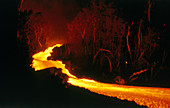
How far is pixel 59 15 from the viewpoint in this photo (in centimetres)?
1593

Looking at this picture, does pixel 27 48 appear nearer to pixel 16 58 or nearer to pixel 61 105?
pixel 16 58

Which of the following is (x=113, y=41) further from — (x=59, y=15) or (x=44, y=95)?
(x=44, y=95)

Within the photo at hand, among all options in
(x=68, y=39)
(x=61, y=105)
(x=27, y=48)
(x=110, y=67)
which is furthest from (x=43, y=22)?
(x=61, y=105)

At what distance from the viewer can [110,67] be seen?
467 inches

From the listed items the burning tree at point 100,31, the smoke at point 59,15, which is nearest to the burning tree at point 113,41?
the burning tree at point 100,31

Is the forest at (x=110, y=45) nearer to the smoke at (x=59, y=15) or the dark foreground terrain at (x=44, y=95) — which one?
the smoke at (x=59, y=15)

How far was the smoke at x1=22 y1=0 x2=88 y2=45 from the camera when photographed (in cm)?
1548

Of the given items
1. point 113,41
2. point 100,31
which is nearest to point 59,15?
point 100,31

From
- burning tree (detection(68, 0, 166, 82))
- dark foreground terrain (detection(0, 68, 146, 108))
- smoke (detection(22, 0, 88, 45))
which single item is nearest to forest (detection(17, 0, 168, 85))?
burning tree (detection(68, 0, 166, 82))

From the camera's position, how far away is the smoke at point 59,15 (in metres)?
15.5

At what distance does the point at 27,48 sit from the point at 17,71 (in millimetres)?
787

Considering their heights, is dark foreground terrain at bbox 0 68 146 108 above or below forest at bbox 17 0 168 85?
below

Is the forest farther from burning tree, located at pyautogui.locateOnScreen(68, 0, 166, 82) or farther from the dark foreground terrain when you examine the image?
the dark foreground terrain

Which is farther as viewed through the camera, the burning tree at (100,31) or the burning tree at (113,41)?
the burning tree at (100,31)
